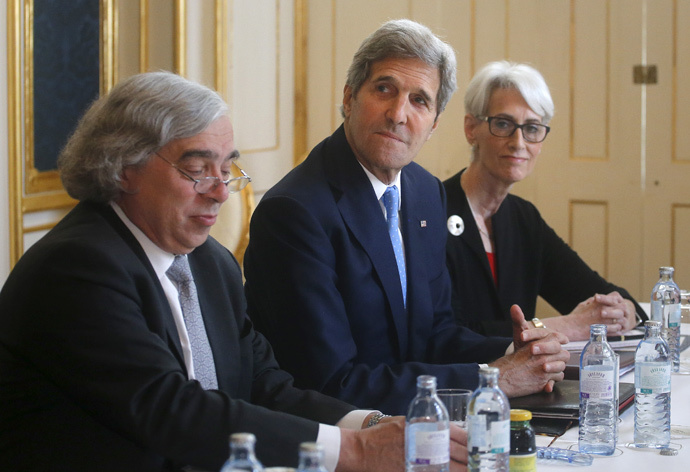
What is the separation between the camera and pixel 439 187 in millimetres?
2643

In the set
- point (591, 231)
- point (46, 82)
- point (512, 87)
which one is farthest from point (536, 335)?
point (591, 231)

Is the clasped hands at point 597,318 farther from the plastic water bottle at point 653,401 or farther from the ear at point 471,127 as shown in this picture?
the plastic water bottle at point 653,401

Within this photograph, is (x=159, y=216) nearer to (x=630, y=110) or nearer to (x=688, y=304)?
(x=688, y=304)

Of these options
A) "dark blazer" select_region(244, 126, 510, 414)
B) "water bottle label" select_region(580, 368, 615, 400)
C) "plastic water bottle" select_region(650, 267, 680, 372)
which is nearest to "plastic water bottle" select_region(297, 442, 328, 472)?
"water bottle label" select_region(580, 368, 615, 400)

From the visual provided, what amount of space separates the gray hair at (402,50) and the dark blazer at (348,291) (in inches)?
7.0

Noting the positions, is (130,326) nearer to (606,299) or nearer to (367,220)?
(367,220)

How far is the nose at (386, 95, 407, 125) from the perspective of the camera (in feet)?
7.53

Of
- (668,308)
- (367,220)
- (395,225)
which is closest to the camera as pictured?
(367,220)

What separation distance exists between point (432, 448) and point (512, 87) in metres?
2.08

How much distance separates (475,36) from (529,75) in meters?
1.93

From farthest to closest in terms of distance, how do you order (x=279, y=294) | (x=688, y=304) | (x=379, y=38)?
(x=688, y=304) → (x=379, y=38) → (x=279, y=294)

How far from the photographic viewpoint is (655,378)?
5.42 feet

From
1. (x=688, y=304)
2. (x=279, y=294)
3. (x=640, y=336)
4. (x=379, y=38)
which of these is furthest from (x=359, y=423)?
(x=688, y=304)

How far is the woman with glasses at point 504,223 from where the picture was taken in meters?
2.94
